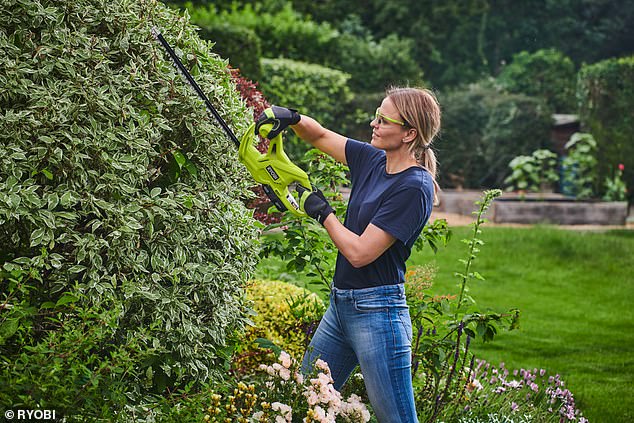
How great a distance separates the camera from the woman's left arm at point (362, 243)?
9.12 ft

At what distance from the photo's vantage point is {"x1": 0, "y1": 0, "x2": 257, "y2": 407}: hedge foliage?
2727mm

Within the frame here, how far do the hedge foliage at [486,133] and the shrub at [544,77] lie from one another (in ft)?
9.93

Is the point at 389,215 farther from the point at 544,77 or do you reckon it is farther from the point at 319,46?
the point at 544,77

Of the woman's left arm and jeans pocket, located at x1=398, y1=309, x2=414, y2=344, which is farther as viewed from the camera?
jeans pocket, located at x1=398, y1=309, x2=414, y2=344

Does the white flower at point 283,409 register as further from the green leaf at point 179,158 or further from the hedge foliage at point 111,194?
the green leaf at point 179,158

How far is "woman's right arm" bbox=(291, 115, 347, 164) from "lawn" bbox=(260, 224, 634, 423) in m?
2.38

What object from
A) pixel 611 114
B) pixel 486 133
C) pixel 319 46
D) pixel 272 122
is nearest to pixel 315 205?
pixel 272 122

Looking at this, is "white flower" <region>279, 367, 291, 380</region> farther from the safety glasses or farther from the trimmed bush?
the trimmed bush

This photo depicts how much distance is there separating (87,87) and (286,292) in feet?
7.70

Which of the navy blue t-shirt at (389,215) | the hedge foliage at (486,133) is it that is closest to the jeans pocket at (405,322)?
the navy blue t-shirt at (389,215)

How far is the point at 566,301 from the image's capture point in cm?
811

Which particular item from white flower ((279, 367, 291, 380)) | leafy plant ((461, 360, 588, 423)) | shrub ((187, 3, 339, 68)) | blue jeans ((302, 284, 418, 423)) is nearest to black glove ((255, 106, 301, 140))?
blue jeans ((302, 284, 418, 423))

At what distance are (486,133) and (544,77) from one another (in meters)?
6.16

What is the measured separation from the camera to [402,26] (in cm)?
2322
